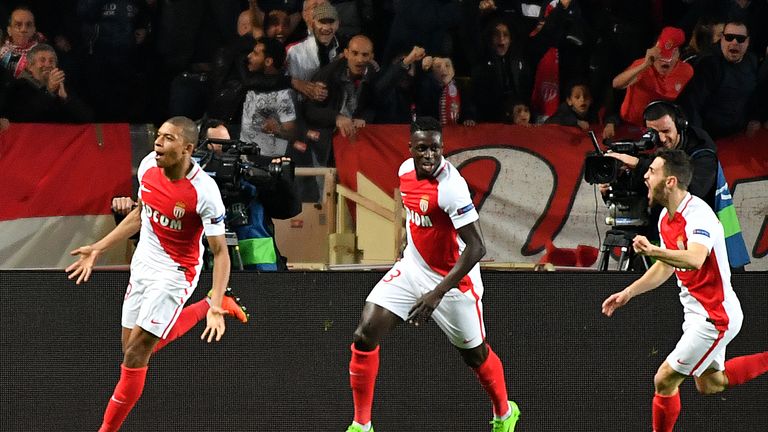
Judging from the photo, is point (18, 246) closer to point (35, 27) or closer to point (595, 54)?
point (35, 27)

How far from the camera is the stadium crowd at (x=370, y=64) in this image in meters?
10.0

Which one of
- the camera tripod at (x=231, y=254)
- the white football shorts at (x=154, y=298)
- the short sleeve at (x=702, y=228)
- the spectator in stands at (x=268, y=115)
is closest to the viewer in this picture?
the short sleeve at (x=702, y=228)

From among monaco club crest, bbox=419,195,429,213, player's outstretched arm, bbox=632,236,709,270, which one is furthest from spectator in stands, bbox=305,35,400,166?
player's outstretched arm, bbox=632,236,709,270

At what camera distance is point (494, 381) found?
Result: 305 inches

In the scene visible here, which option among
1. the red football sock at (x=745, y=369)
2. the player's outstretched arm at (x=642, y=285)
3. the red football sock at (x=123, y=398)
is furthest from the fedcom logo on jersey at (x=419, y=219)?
the red football sock at (x=745, y=369)

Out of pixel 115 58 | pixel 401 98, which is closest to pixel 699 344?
pixel 401 98

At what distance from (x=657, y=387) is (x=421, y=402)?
53.8 inches

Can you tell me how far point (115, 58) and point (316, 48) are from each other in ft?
4.89

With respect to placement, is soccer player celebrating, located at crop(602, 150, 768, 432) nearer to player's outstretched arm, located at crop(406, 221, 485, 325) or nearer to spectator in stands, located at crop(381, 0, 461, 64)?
player's outstretched arm, located at crop(406, 221, 485, 325)

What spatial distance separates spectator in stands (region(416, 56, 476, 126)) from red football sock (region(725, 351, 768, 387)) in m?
3.00

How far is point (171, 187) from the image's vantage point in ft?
25.0

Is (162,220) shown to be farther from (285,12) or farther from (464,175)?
(285,12)

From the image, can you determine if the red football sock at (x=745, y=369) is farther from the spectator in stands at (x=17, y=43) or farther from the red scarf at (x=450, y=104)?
the spectator in stands at (x=17, y=43)

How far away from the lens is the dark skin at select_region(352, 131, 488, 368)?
24.2 ft
